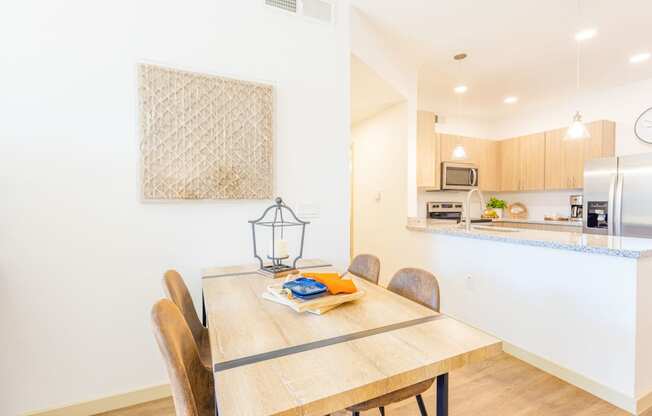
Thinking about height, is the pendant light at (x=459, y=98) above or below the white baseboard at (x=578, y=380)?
above

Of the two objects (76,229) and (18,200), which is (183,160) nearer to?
(76,229)

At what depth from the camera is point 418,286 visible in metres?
1.54

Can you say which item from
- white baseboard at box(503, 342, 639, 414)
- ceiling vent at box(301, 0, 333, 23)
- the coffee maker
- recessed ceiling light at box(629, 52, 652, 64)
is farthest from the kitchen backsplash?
ceiling vent at box(301, 0, 333, 23)

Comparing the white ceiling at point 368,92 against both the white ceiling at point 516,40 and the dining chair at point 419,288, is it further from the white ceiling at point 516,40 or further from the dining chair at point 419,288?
the dining chair at point 419,288

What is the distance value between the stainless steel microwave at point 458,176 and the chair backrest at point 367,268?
3.11 m

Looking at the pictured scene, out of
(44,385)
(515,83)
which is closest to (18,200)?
(44,385)

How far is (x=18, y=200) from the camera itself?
5.39ft

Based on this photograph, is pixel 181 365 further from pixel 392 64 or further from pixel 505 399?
pixel 392 64

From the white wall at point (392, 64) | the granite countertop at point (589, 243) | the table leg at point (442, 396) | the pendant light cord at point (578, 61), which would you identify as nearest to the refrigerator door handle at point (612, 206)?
the pendant light cord at point (578, 61)

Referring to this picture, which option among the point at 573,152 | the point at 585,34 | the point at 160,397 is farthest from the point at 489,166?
the point at 160,397

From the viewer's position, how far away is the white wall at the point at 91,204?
1.65 m

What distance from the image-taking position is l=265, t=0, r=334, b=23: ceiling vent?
223 cm

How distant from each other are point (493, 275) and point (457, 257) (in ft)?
1.17

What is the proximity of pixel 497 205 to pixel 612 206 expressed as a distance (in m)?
1.83
